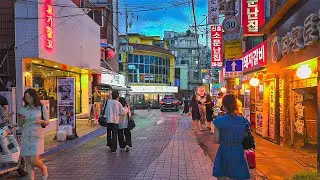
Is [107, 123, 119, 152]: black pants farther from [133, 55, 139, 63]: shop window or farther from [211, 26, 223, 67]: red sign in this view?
[133, 55, 139, 63]: shop window

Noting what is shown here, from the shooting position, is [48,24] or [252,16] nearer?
[48,24]

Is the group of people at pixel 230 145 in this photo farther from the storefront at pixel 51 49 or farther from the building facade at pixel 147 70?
the building facade at pixel 147 70

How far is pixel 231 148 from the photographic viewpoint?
560 centimetres

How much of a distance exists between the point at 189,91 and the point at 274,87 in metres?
68.8

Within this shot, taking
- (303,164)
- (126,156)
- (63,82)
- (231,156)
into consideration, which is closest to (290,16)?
(303,164)

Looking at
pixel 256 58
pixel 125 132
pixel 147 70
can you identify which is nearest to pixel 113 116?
pixel 125 132

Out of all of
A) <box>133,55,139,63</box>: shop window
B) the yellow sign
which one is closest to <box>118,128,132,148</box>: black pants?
the yellow sign

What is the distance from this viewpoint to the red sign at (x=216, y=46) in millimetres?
28391

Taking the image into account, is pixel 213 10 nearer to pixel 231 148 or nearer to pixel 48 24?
pixel 48 24

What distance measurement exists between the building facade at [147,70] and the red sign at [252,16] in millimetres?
46121

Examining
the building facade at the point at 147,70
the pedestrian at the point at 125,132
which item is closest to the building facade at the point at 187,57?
the building facade at the point at 147,70

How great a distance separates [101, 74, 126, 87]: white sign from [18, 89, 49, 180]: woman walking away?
23.2 metres

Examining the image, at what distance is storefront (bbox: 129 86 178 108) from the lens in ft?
204

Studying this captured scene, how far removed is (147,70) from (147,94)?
179 inches
